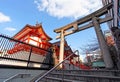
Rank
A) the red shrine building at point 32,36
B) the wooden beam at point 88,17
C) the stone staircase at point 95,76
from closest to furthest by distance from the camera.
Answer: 1. the stone staircase at point 95,76
2. the wooden beam at point 88,17
3. the red shrine building at point 32,36

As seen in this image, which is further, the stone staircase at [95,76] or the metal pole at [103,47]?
the metal pole at [103,47]

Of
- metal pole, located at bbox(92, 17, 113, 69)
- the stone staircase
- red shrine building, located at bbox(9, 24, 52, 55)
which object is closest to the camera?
the stone staircase

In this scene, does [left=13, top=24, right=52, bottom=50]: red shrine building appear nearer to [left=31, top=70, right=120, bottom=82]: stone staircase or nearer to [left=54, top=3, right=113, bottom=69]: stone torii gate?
[left=54, top=3, right=113, bottom=69]: stone torii gate

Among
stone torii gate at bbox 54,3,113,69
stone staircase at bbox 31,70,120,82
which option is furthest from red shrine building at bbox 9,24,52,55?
stone staircase at bbox 31,70,120,82

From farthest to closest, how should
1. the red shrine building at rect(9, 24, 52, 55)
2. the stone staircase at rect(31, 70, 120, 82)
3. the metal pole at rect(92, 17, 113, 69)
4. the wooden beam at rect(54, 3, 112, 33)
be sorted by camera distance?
the red shrine building at rect(9, 24, 52, 55)
the wooden beam at rect(54, 3, 112, 33)
the metal pole at rect(92, 17, 113, 69)
the stone staircase at rect(31, 70, 120, 82)

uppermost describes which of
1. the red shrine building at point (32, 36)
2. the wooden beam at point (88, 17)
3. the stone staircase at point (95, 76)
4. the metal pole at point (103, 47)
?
the red shrine building at point (32, 36)

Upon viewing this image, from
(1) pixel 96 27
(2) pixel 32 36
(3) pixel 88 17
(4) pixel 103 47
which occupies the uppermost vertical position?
(2) pixel 32 36

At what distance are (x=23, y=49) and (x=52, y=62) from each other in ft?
6.52

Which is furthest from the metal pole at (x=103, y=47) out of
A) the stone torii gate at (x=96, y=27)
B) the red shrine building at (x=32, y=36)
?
the red shrine building at (x=32, y=36)

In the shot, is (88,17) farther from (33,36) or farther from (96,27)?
(33,36)

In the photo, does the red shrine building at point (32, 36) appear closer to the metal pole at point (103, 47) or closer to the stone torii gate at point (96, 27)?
the stone torii gate at point (96, 27)

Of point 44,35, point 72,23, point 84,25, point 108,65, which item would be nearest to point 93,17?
point 84,25

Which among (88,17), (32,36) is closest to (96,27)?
(88,17)

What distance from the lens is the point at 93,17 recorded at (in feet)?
25.4
